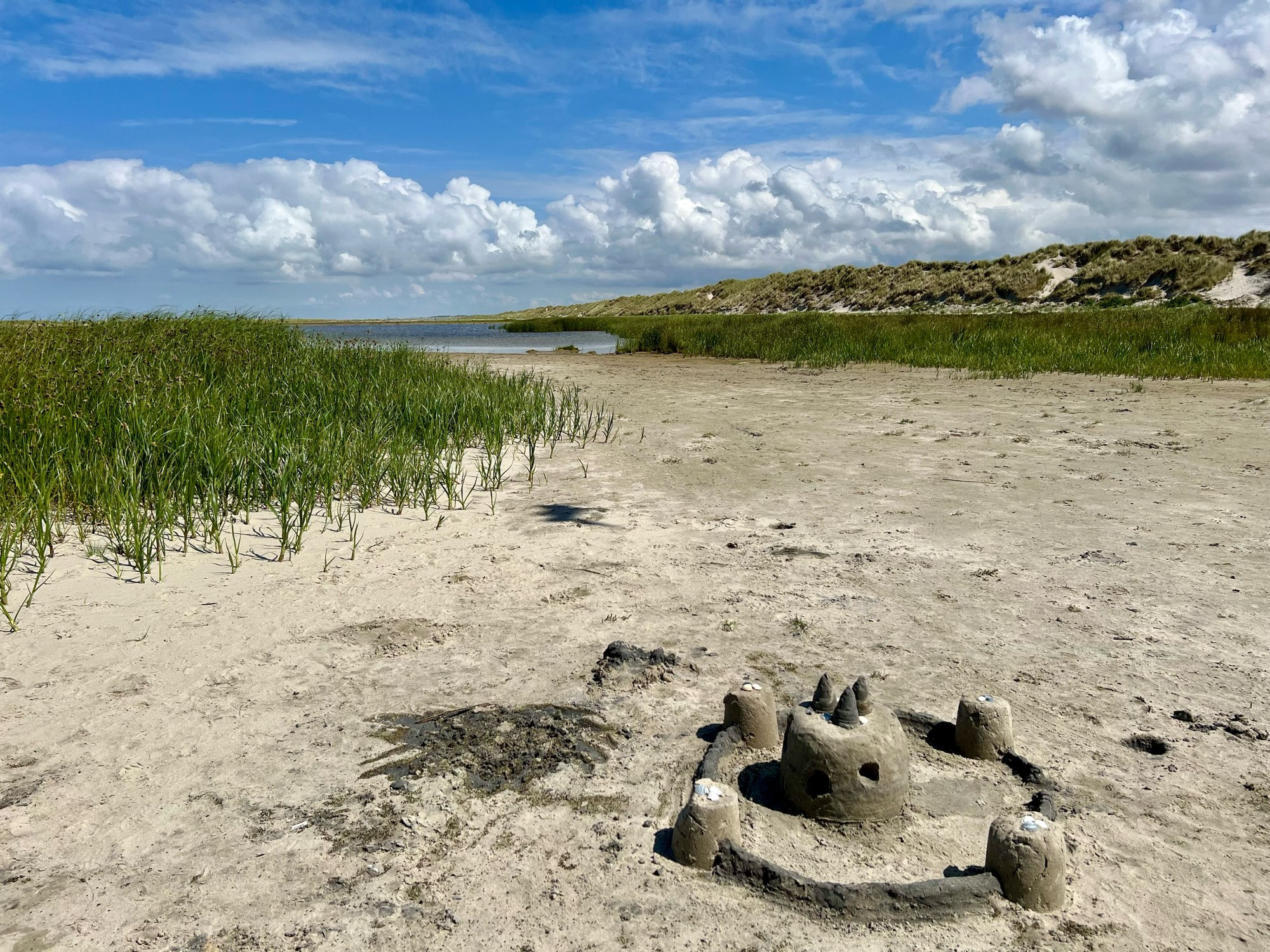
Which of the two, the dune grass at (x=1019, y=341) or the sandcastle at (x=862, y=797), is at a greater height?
the dune grass at (x=1019, y=341)

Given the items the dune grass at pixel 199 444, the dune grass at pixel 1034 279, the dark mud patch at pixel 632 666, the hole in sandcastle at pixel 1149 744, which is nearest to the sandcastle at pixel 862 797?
the hole in sandcastle at pixel 1149 744

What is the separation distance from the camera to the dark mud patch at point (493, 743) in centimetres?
289

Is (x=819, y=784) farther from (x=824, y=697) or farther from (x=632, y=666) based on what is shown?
(x=632, y=666)

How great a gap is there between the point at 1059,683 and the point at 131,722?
142 inches

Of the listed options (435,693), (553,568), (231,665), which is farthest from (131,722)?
(553,568)

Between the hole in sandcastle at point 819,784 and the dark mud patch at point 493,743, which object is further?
→ the dark mud patch at point 493,743

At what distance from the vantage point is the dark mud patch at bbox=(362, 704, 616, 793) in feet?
9.48

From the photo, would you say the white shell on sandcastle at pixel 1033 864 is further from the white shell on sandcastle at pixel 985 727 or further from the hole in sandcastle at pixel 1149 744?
the hole in sandcastle at pixel 1149 744

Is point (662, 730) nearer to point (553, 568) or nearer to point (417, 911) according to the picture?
point (417, 911)

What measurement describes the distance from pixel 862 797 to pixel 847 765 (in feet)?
A: 0.40

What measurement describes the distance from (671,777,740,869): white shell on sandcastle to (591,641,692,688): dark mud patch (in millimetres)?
1096

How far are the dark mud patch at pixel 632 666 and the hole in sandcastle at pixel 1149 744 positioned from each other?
1637mm

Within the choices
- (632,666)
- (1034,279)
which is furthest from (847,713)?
(1034,279)

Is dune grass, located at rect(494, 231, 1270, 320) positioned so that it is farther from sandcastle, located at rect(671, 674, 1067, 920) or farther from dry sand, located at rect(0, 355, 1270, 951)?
sandcastle, located at rect(671, 674, 1067, 920)
